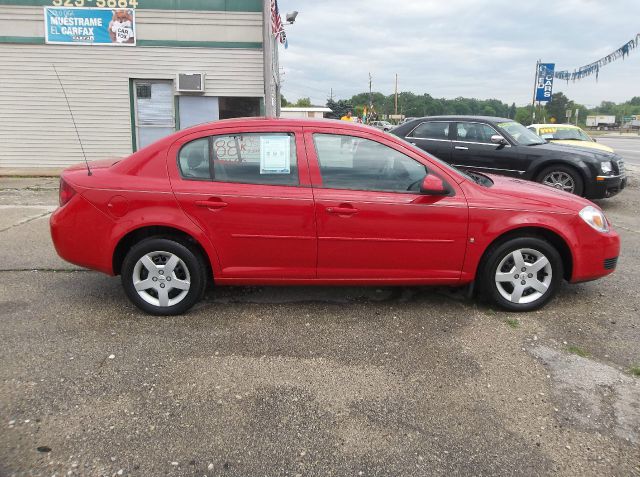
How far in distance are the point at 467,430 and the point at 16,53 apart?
1496cm

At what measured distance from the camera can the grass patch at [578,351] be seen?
3716 mm

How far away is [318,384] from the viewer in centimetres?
331

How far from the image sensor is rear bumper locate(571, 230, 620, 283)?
169 inches

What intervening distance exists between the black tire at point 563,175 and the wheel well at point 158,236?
22.5ft

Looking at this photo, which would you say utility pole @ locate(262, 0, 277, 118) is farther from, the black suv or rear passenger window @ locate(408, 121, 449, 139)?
the black suv

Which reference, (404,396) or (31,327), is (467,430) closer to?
(404,396)

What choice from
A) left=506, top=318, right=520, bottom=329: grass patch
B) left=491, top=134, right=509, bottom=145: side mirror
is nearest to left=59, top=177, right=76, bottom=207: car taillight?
left=506, top=318, right=520, bottom=329: grass patch

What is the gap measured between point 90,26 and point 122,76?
1.43 meters

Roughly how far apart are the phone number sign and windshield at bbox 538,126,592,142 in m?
10.9

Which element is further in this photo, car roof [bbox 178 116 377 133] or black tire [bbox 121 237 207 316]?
car roof [bbox 178 116 377 133]

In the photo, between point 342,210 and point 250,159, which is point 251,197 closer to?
point 250,159

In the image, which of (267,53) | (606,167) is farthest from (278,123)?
(267,53)

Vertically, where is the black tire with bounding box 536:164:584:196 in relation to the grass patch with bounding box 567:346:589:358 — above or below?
above

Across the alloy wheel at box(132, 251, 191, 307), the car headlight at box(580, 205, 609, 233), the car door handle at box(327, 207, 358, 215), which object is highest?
the car door handle at box(327, 207, 358, 215)
